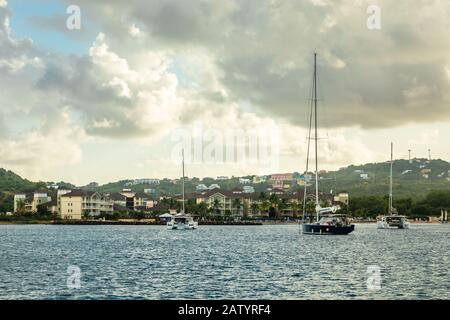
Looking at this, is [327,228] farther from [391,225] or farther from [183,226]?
[391,225]

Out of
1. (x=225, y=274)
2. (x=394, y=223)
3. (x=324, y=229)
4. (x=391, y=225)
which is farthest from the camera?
(x=391, y=225)

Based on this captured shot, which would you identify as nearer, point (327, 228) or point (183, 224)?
point (327, 228)

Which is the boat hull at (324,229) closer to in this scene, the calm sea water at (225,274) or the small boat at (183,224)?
the calm sea water at (225,274)

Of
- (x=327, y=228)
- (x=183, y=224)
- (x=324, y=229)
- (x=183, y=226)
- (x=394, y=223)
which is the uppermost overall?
(x=327, y=228)

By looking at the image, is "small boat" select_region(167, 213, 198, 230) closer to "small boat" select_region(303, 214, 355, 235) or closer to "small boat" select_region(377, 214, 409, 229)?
"small boat" select_region(377, 214, 409, 229)

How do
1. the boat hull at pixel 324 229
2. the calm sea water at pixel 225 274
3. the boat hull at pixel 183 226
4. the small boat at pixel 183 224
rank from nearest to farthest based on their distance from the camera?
the calm sea water at pixel 225 274 → the boat hull at pixel 324 229 → the boat hull at pixel 183 226 → the small boat at pixel 183 224

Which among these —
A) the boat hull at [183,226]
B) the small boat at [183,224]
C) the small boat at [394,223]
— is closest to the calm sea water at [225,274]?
the boat hull at [183,226]

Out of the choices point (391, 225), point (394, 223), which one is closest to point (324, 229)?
point (394, 223)

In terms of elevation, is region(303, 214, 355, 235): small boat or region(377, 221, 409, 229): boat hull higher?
region(303, 214, 355, 235): small boat

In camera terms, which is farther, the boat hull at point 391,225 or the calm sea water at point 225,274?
the boat hull at point 391,225

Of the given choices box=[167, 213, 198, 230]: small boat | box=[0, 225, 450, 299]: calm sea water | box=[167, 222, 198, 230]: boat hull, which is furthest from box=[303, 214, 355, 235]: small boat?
box=[167, 213, 198, 230]: small boat

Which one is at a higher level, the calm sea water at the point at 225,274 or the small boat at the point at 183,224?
the calm sea water at the point at 225,274
